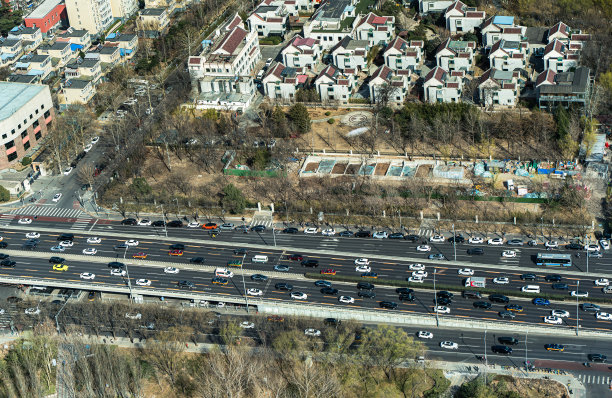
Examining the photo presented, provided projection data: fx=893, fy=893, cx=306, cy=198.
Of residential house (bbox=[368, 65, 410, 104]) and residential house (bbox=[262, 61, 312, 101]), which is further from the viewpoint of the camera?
residential house (bbox=[262, 61, 312, 101])

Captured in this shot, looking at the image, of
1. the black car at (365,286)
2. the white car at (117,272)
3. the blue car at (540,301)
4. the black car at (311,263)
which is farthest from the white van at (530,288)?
the white car at (117,272)

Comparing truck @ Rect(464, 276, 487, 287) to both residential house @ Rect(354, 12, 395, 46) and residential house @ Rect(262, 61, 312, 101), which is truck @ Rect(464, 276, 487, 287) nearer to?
residential house @ Rect(262, 61, 312, 101)

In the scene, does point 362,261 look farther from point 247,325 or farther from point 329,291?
point 247,325

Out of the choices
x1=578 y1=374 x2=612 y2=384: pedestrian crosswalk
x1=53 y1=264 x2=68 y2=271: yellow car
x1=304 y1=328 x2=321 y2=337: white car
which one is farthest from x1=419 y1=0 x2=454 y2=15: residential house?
x1=578 y1=374 x2=612 y2=384: pedestrian crosswalk

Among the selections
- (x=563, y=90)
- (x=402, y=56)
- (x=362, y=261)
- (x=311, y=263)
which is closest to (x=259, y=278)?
(x=311, y=263)

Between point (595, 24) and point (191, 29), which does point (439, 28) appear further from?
point (191, 29)
